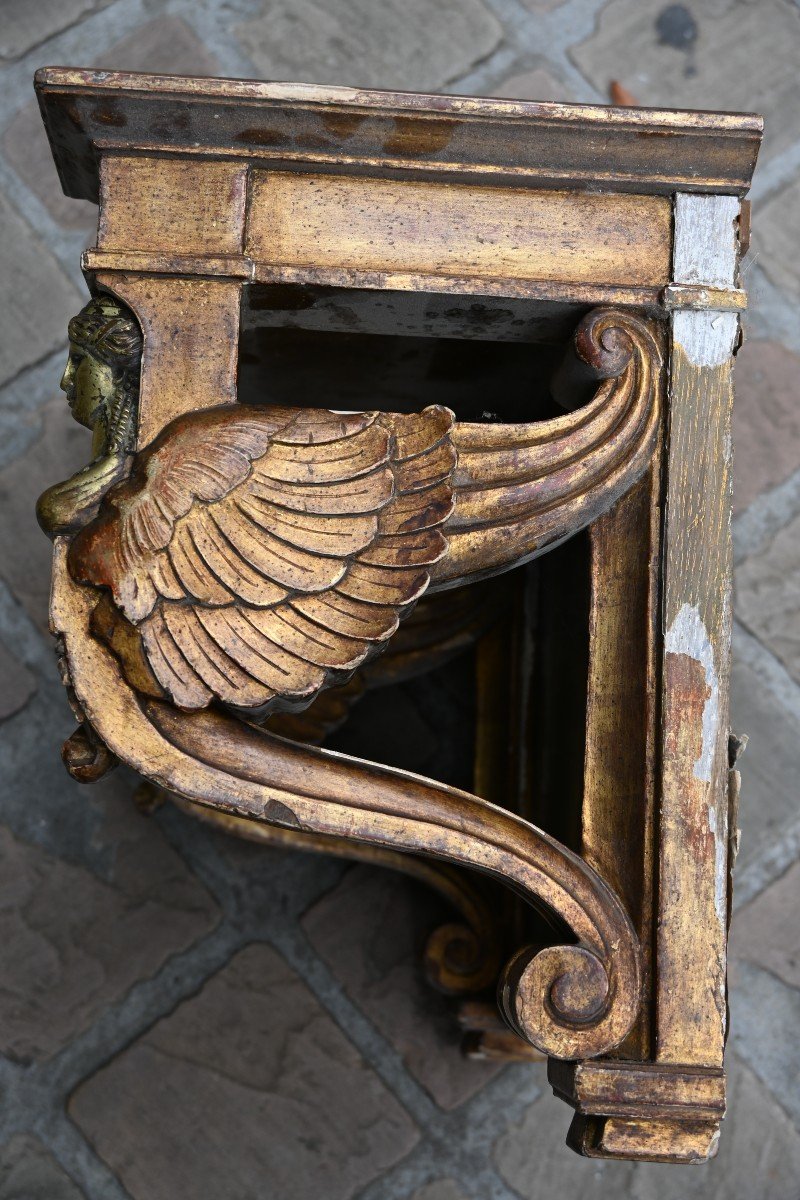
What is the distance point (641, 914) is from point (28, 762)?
663 millimetres

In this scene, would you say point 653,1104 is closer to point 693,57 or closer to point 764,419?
point 764,419

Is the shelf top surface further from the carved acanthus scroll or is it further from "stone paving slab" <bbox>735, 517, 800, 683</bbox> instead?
"stone paving slab" <bbox>735, 517, 800, 683</bbox>

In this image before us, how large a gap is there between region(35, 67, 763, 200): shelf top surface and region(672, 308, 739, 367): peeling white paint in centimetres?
8

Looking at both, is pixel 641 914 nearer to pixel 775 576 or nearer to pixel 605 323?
pixel 605 323

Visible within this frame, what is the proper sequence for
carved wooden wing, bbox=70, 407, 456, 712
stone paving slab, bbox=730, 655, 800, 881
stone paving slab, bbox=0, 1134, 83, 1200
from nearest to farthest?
carved wooden wing, bbox=70, 407, 456, 712, stone paving slab, bbox=0, 1134, 83, 1200, stone paving slab, bbox=730, 655, 800, 881

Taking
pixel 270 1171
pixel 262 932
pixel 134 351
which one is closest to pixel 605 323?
pixel 134 351

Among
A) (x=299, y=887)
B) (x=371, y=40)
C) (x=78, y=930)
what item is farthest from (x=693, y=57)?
(x=78, y=930)

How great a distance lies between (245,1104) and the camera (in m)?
1.01

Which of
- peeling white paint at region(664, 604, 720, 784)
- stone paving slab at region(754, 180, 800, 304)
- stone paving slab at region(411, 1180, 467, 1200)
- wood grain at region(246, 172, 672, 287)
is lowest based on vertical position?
stone paving slab at region(411, 1180, 467, 1200)

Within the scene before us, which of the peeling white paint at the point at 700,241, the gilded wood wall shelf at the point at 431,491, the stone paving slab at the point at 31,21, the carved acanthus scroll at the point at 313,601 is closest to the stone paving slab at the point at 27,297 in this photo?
the stone paving slab at the point at 31,21

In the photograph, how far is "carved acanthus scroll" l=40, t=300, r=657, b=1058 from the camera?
0.62 meters

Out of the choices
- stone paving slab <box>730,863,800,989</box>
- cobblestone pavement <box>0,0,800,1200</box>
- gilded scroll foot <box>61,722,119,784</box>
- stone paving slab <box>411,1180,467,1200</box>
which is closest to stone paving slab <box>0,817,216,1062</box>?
cobblestone pavement <box>0,0,800,1200</box>

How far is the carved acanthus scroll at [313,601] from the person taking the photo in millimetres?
621

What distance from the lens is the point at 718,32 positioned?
1212 millimetres
